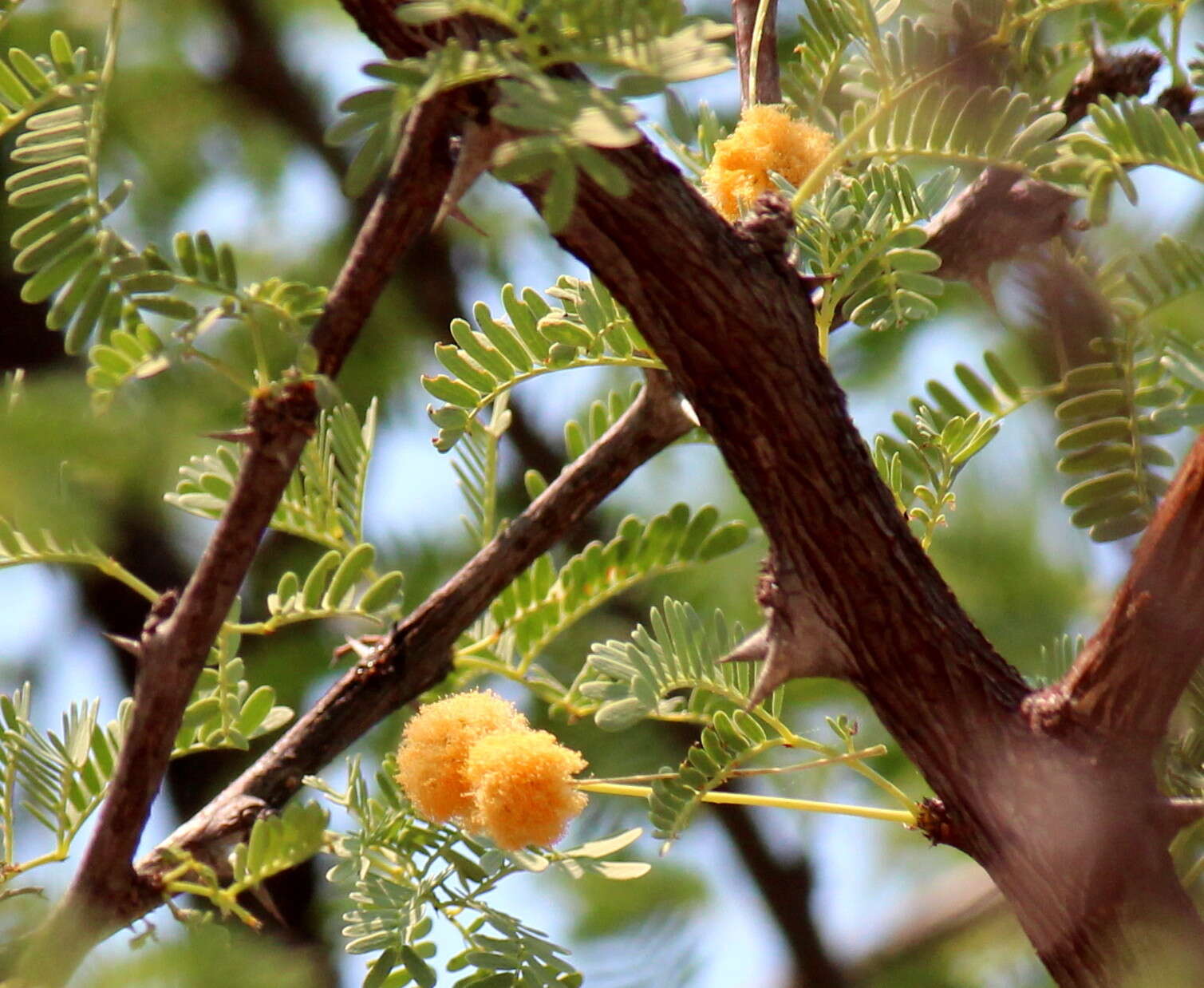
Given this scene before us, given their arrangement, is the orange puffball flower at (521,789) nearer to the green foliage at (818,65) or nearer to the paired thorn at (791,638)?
the paired thorn at (791,638)

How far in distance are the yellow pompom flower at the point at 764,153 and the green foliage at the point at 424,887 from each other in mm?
416

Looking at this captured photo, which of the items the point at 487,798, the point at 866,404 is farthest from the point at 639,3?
the point at 866,404

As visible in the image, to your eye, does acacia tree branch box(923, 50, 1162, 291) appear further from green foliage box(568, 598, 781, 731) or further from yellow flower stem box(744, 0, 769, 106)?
green foliage box(568, 598, 781, 731)

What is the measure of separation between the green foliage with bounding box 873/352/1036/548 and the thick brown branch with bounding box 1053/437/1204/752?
185 millimetres

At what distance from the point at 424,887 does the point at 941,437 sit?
1.40 ft

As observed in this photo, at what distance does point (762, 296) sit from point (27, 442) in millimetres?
327

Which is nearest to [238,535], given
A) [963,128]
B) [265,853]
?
[265,853]

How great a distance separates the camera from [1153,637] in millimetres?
604

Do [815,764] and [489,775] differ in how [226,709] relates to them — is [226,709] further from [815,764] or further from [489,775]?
[815,764]

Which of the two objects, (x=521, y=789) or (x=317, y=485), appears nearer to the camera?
(x=521, y=789)

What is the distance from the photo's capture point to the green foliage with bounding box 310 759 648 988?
750mm

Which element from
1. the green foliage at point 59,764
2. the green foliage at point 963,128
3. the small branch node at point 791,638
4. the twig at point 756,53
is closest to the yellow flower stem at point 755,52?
the twig at point 756,53

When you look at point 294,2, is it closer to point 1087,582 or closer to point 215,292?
point 1087,582

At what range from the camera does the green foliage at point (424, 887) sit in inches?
29.5
